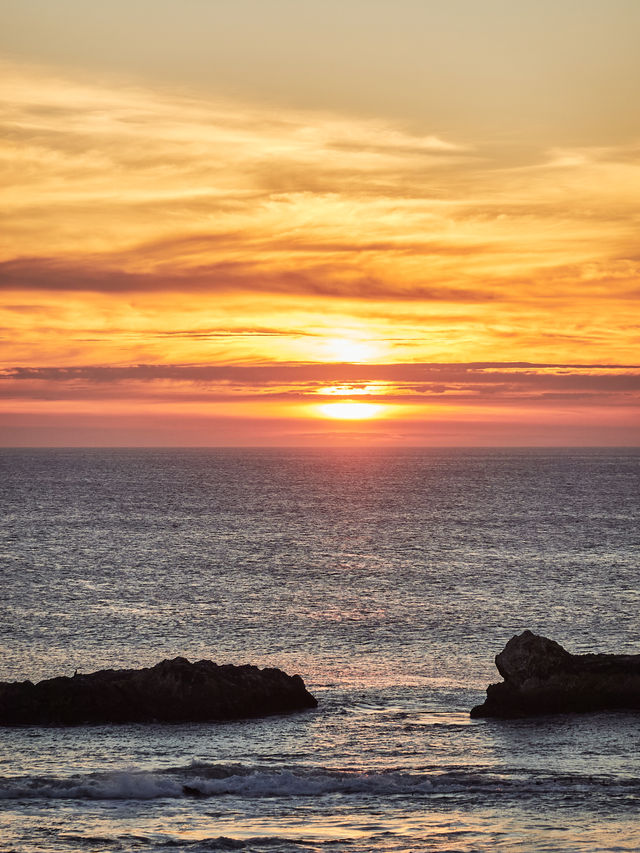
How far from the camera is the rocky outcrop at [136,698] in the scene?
34625 millimetres

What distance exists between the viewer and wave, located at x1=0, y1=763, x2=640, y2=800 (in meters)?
27.0

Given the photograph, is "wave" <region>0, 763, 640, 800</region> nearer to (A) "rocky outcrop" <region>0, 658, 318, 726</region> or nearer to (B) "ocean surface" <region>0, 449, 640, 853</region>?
(B) "ocean surface" <region>0, 449, 640, 853</region>

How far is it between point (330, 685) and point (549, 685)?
31.0 feet

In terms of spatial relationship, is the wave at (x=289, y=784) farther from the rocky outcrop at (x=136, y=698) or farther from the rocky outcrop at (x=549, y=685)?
the rocky outcrop at (x=549, y=685)

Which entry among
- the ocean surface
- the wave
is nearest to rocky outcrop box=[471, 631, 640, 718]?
the ocean surface

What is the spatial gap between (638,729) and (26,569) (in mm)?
54858

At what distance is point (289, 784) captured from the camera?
2784 cm

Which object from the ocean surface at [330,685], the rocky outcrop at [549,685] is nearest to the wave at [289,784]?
the ocean surface at [330,685]

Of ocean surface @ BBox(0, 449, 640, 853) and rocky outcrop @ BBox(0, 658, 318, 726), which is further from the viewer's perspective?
rocky outcrop @ BBox(0, 658, 318, 726)

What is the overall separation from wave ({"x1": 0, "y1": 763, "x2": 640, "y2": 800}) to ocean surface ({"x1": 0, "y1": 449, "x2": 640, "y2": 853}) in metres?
0.08

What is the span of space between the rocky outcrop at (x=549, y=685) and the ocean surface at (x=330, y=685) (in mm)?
910

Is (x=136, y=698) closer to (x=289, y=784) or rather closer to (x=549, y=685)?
(x=289, y=784)

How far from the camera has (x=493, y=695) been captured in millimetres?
35531

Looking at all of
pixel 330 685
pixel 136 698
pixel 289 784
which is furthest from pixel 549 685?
pixel 136 698
